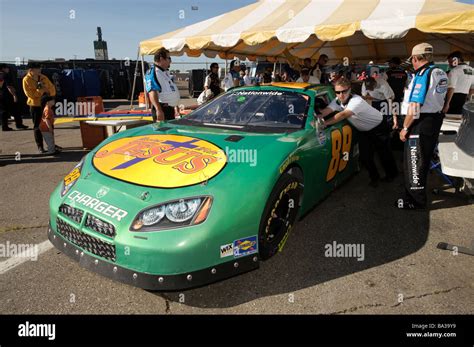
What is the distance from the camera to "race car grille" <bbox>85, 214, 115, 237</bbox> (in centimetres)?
213

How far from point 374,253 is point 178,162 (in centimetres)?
202

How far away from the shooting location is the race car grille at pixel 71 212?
229 centimetres

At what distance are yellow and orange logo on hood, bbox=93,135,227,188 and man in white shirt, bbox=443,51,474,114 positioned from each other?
4559 millimetres

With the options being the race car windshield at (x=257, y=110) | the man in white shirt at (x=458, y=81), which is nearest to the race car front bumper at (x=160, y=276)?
the race car windshield at (x=257, y=110)

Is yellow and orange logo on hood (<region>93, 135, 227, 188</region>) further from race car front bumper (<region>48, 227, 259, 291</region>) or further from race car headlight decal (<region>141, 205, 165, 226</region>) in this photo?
race car front bumper (<region>48, 227, 259, 291</region>)

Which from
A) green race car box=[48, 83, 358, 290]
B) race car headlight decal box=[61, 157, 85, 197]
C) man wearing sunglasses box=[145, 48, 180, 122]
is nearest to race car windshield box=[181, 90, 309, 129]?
green race car box=[48, 83, 358, 290]

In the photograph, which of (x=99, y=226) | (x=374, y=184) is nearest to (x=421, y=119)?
(x=374, y=184)

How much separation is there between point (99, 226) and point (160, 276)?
1.76 feet

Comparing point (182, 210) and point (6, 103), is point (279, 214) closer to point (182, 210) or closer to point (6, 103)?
point (182, 210)

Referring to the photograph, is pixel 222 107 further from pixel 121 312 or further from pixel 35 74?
pixel 35 74

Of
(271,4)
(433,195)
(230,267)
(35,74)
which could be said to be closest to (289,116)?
(230,267)

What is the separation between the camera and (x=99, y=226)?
2176mm

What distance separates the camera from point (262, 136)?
300 centimetres

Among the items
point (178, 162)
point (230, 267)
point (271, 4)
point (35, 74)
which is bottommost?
point (230, 267)
